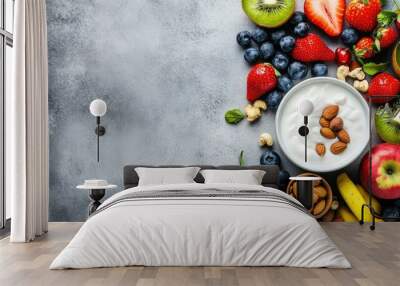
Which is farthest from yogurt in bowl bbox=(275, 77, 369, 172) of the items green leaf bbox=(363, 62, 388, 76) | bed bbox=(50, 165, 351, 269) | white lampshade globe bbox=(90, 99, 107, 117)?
bed bbox=(50, 165, 351, 269)

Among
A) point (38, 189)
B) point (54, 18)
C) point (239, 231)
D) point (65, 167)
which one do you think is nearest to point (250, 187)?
point (239, 231)

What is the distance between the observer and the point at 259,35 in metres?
6.18

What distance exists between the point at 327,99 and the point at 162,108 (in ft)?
5.96

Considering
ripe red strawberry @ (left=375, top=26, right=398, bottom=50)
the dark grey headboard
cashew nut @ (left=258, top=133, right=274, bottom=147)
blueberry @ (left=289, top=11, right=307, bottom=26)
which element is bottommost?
the dark grey headboard

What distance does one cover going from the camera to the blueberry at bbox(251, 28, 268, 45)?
6176 mm

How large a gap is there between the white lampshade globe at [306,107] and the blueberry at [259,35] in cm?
87

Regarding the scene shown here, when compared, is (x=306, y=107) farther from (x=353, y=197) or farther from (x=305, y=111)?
(x=353, y=197)

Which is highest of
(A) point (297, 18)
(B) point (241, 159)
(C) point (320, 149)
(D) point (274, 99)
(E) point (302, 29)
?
(A) point (297, 18)

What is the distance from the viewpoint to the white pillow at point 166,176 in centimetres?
565

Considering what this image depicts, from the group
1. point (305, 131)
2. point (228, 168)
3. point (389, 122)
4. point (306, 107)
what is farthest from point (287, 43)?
point (228, 168)

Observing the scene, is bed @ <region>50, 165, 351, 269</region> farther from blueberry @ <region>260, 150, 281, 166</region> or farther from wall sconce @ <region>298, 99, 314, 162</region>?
blueberry @ <region>260, 150, 281, 166</region>

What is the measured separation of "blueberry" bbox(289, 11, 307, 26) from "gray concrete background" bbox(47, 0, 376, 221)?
1.50 feet

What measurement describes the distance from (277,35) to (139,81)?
5.30 ft

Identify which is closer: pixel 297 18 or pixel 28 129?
pixel 28 129
